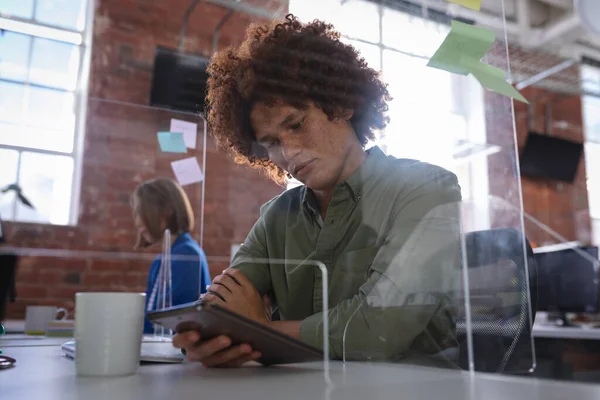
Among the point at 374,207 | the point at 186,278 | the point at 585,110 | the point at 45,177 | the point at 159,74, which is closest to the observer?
the point at 374,207

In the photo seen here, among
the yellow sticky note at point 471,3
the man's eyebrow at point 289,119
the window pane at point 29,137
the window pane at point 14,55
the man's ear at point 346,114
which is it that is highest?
the window pane at point 14,55

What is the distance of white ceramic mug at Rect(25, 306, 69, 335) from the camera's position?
1.53 metres

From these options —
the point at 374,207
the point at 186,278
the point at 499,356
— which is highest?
the point at 374,207

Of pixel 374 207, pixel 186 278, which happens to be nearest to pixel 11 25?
pixel 186 278

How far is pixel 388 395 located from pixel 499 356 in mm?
602

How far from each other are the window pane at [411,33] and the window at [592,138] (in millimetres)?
328

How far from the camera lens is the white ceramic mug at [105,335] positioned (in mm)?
573

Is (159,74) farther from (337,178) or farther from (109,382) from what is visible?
(109,382)

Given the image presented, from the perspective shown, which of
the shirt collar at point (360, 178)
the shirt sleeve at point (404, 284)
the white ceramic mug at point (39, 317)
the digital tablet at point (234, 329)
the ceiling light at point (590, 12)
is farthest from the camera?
the white ceramic mug at point (39, 317)

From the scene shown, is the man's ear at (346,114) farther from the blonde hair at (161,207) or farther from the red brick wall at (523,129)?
the blonde hair at (161,207)

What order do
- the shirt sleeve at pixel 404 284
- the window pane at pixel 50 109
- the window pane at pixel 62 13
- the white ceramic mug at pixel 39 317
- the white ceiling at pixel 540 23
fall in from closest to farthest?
1. the shirt sleeve at pixel 404 284
2. the white ceiling at pixel 540 23
3. the white ceramic mug at pixel 39 317
4. the window pane at pixel 62 13
5. the window pane at pixel 50 109

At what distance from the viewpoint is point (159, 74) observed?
181 cm

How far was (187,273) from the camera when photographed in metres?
1.49

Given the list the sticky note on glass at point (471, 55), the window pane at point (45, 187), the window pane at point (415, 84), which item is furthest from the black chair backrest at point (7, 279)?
the sticky note on glass at point (471, 55)
